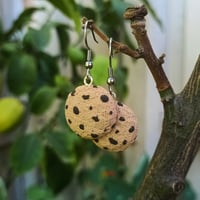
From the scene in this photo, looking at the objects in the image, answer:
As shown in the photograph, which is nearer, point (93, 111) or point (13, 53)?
point (93, 111)

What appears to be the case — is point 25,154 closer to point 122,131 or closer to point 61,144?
point 61,144

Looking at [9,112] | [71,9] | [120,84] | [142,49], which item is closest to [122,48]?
[142,49]

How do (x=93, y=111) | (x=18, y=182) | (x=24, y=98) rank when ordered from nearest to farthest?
(x=93, y=111)
(x=24, y=98)
(x=18, y=182)

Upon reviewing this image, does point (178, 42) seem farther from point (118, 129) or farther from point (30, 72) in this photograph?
point (118, 129)

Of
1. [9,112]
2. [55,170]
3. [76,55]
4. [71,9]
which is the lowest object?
[55,170]

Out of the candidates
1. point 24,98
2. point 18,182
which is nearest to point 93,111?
point 24,98

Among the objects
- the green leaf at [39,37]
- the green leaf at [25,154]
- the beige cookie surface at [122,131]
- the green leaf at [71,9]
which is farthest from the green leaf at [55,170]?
the beige cookie surface at [122,131]

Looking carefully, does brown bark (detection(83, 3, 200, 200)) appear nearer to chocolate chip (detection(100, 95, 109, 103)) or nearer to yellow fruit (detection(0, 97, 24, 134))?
chocolate chip (detection(100, 95, 109, 103))

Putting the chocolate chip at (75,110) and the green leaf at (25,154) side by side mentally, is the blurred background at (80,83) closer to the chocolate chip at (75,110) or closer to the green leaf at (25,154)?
the green leaf at (25,154)
